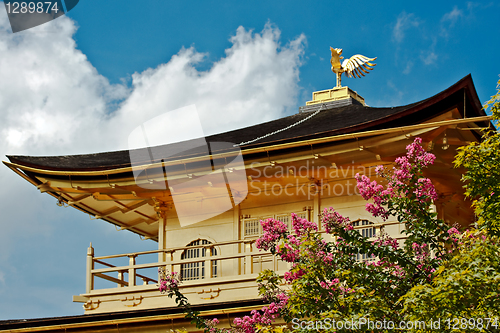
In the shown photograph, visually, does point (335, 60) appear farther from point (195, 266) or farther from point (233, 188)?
point (195, 266)

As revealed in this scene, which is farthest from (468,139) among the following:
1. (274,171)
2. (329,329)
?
(329,329)

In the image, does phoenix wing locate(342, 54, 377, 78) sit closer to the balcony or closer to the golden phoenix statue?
the golden phoenix statue

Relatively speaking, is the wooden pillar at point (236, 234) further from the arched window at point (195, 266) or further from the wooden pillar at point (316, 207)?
the wooden pillar at point (316, 207)

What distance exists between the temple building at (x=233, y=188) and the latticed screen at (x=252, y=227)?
0.08ft

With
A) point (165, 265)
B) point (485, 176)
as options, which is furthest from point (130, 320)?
Result: point (485, 176)

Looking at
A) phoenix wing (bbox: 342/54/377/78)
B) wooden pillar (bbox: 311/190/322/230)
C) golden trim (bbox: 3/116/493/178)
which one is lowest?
wooden pillar (bbox: 311/190/322/230)

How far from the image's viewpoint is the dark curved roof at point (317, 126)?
12.1 m

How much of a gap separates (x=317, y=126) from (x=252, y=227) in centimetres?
307

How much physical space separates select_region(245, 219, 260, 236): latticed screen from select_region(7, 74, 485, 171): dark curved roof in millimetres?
2030

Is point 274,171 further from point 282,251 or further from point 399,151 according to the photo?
point 282,251

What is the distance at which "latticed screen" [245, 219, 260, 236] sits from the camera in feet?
49.2

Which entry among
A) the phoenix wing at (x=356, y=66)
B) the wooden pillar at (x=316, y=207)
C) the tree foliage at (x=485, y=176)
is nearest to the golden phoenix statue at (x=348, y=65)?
the phoenix wing at (x=356, y=66)

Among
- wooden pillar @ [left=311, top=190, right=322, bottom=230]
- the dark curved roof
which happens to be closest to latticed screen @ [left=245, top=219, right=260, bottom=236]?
wooden pillar @ [left=311, top=190, right=322, bottom=230]

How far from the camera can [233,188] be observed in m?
15.2
